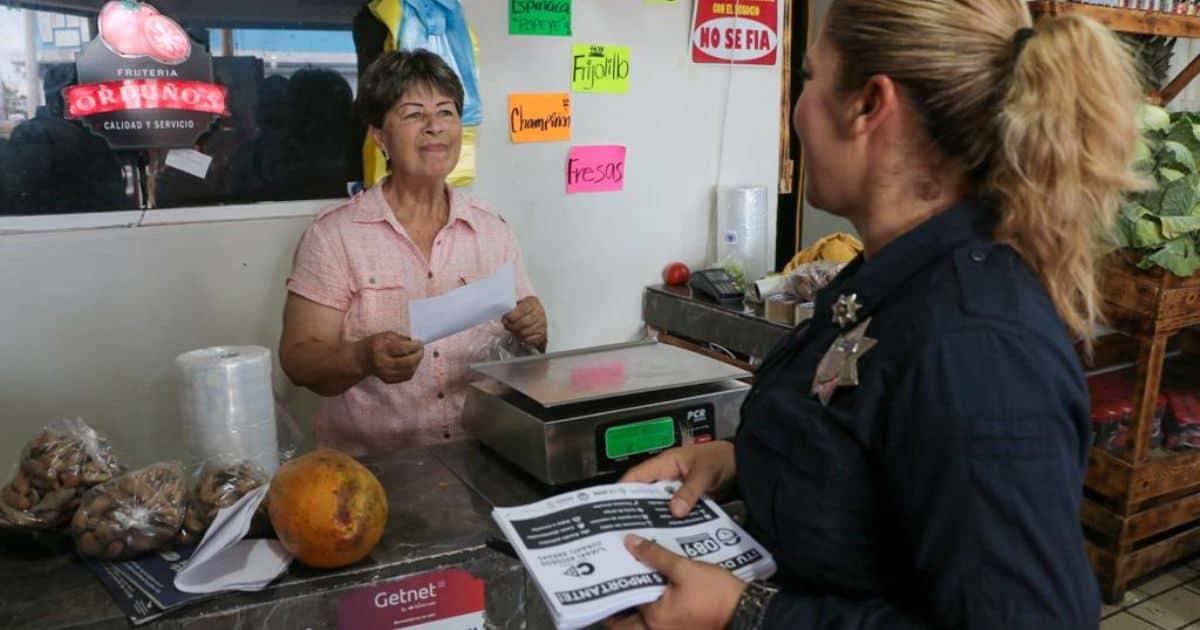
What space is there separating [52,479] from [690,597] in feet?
2.68

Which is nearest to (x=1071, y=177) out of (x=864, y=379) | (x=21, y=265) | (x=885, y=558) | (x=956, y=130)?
(x=956, y=130)

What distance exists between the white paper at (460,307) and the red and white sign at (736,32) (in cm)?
161

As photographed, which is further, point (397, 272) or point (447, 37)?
point (447, 37)

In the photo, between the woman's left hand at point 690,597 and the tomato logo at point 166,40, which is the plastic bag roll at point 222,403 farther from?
the tomato logo at point 166,40

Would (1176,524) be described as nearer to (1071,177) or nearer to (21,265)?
(1071,177)

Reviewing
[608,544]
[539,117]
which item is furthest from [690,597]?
[539,117]

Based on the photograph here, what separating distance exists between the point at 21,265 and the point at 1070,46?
2238mm

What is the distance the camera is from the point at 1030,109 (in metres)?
0.86

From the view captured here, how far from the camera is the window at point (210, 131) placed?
2.15 metres

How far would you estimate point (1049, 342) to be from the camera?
2.70 ft

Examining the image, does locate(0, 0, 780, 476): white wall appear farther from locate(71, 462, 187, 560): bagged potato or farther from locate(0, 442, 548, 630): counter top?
locate(71, 462, 187, 560): bagged potato

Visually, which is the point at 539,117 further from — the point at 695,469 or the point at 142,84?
the point at 695,469

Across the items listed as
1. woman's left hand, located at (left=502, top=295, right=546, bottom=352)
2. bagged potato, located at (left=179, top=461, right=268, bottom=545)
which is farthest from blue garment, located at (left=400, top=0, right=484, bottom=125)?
bagged potato, located at (left=179, top=461, right=268, bottom=545)

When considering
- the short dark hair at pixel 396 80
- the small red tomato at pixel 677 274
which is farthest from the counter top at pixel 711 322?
the short dark hair at pixel 396 80
